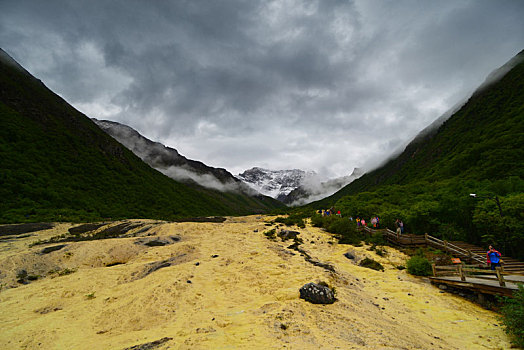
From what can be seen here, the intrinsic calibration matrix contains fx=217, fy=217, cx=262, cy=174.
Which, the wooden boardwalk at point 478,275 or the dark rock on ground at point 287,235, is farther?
the dark rock on ground at point 287,235

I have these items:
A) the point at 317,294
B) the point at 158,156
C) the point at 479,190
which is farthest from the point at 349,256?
the point at 158,156

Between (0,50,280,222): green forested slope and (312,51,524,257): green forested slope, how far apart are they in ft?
148

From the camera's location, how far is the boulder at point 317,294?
8008 millimetres

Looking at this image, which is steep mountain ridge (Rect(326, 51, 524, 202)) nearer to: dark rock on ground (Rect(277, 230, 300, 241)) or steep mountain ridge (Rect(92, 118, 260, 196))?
dark rock on ground (Rect(277, 230, 300, 241))

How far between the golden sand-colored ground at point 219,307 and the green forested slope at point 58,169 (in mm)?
25447

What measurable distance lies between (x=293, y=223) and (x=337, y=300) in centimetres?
2390

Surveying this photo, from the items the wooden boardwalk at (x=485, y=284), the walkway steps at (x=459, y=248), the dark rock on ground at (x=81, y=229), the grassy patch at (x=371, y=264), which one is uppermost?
the dark rock on ground at (x=81, y=229)

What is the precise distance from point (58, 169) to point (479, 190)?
6744cm

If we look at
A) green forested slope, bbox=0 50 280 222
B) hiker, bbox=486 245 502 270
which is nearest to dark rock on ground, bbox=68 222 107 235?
green forested slope, bbox=0 50 280 222

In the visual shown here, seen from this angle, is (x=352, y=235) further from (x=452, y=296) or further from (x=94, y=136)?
(x=94, y=136)

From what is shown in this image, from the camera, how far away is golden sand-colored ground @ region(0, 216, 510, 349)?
20.1 feet

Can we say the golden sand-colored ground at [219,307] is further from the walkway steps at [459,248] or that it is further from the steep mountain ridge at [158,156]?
the steep mountain ridge at [158,156]

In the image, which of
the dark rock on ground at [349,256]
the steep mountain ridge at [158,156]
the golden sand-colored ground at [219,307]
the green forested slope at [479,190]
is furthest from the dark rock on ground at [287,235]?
the steep mountain ridge at [158,156]

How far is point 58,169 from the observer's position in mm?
44812
